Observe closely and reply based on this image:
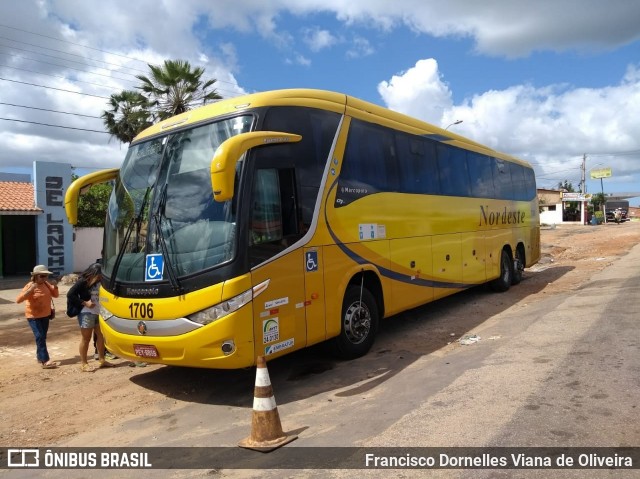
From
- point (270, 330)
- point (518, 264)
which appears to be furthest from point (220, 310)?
point (518, 264)

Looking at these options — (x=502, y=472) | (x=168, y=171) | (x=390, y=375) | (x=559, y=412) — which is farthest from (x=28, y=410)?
(x=559, y=412)

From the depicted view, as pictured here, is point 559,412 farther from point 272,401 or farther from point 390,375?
point 272,401

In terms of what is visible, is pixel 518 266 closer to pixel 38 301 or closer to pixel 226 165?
pixel 226 165

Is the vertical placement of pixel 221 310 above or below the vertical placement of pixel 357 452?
above

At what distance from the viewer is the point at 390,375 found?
20.3 ft

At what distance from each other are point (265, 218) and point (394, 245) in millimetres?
2914

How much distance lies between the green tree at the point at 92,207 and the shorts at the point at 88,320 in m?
16.3

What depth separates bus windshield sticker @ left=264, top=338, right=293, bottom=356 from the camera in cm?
545

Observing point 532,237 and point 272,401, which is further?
point 532,237

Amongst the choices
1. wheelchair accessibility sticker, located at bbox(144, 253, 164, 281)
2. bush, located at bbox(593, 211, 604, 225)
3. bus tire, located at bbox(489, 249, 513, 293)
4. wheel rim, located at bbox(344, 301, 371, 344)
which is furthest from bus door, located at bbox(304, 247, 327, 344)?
bush, located at bbox(593, 211, 604, 225)

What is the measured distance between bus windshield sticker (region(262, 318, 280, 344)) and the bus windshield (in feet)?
2.88

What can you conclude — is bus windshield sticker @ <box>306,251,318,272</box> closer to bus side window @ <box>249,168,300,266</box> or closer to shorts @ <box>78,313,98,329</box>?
bus side window @ <box>249,168,300,266</box>

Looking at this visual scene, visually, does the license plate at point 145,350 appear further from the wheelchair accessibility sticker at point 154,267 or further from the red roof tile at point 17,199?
the red roof tile at point 17,199

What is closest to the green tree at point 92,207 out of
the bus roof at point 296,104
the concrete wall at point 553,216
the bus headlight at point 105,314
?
the bus roof at point 296,104
